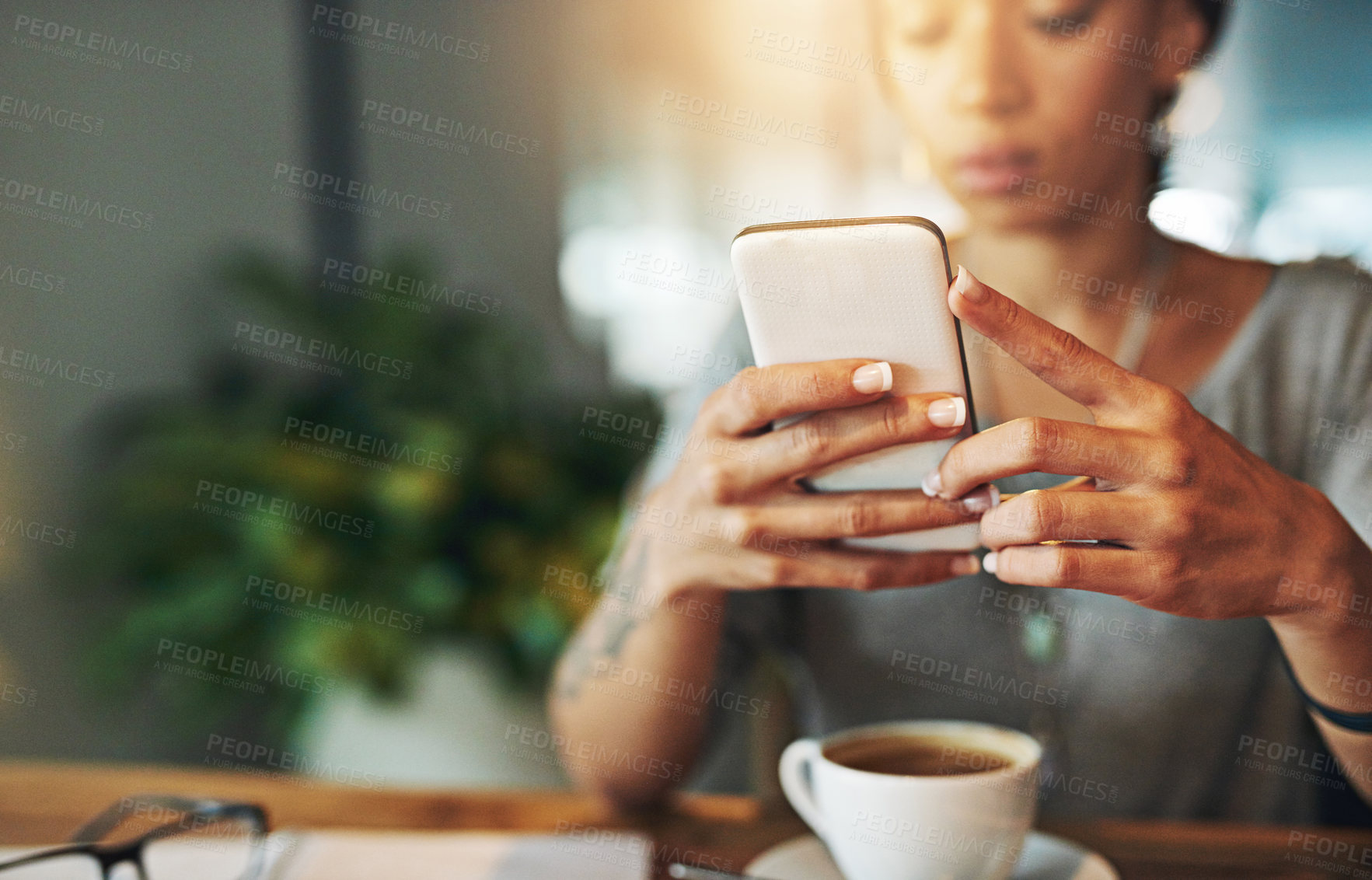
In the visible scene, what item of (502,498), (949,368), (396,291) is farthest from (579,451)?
(949,368)

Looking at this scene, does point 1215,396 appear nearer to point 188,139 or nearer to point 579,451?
point 579,451

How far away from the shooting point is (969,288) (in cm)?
36

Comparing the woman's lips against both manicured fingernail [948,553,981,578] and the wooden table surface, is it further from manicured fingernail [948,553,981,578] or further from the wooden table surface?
the wooden table surface

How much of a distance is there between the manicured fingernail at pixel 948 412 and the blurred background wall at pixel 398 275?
1.59ft

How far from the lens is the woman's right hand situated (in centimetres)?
42

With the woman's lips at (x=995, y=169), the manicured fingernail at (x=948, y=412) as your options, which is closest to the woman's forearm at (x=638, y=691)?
the manicured fingernail at (x=948, y=412)

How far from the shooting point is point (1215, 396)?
2.46 ft

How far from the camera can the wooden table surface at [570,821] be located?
0.54 meters

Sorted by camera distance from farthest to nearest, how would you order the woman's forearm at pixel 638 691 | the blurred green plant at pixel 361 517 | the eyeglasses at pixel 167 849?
the blurred green plant at pixel 361 517 → the woman's forearm at pixel 638 691 → the eyeglasses at pixel 167 849

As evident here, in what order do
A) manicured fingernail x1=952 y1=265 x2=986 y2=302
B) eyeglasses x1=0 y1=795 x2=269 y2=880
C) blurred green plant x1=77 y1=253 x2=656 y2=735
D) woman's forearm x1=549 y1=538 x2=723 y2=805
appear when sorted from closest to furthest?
manicured fingernail x1=952 y1=265 x2=986 y2=302, eyeglasses x1=0 y1=795 x2=269 y2=880, woman's forearm x1=549 y1=538 x2=723 y2=805, blurred green plant x1=77 y1=253 x2=656 y2=735

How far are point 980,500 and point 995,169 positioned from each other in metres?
0.42

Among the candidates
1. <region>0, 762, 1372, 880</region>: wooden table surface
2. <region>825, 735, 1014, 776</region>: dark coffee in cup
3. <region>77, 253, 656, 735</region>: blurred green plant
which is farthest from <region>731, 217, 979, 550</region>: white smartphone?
<region>77, 253, 656, 735</region>: blurred green plant

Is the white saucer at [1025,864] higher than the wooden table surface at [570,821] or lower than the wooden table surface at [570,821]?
higher

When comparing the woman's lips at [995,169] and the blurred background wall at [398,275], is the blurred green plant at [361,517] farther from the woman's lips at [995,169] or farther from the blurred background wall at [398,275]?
the woman's lips at [995,169]
